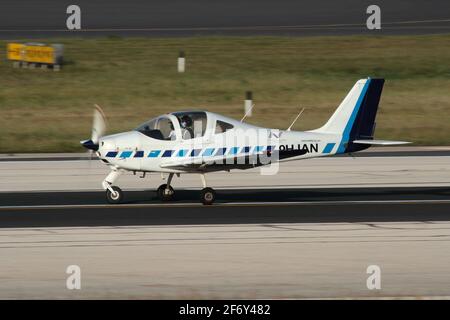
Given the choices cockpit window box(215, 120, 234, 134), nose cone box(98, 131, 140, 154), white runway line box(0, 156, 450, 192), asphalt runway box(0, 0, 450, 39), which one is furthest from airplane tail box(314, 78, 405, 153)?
asphalt runway box(0, 0, 450, 39)

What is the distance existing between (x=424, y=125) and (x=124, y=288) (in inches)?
946

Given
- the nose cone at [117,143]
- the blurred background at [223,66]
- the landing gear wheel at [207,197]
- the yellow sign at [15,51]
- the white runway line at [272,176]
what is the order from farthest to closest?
the yellow sign at [15,51]
the blurred background at [223,66]
the white runway line at [272,176]
the landing gear wheel at [207,197]
the nose cone at [117,143]

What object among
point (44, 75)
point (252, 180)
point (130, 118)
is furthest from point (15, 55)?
point (252, 180)

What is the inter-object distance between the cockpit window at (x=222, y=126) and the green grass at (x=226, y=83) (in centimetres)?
1213

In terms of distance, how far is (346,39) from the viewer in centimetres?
4744

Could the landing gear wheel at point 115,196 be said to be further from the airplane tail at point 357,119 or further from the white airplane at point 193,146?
the airplane tail at point 357,119

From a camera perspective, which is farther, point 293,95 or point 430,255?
point 293,95

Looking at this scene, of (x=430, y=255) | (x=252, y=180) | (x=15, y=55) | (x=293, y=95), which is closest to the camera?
(x=430, y=255)

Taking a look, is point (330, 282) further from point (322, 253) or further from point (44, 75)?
point (44, 75)

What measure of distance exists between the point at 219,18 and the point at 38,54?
13866 mm

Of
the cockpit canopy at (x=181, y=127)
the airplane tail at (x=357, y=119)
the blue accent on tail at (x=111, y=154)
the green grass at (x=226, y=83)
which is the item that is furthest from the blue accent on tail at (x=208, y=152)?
the green grass at (x=226, y=83)

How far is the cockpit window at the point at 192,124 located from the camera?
2069cm

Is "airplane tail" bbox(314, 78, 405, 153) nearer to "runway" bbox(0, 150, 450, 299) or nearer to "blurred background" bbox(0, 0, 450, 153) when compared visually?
"runway" bbox(0, 150, 450, 299)

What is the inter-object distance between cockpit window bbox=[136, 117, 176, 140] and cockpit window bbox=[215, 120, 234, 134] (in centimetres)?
97
